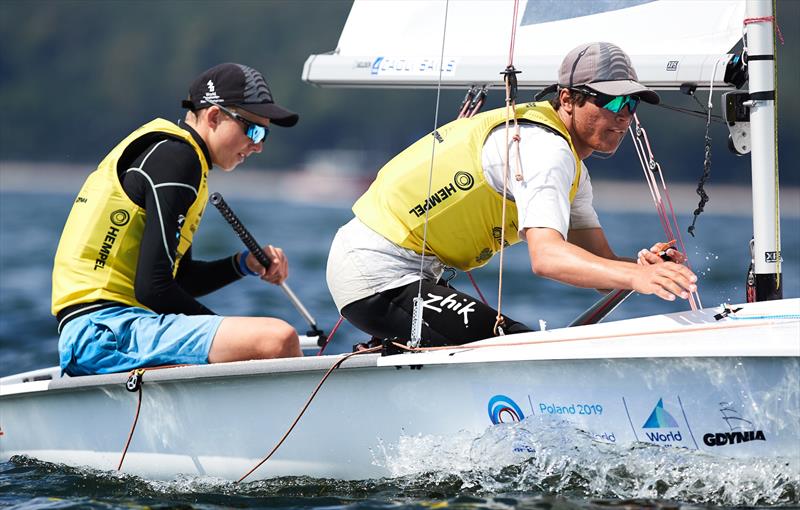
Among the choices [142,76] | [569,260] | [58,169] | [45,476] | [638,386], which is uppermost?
[142,76]

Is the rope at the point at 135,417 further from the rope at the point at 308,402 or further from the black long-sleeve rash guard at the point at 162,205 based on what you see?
the rope at the point at 308,402

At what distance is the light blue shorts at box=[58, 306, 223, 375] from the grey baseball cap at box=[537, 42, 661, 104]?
3.94 ft

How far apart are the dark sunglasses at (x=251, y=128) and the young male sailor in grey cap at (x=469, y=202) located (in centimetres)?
48

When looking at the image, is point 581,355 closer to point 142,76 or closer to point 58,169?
point 58,169

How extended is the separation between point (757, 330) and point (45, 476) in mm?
2093

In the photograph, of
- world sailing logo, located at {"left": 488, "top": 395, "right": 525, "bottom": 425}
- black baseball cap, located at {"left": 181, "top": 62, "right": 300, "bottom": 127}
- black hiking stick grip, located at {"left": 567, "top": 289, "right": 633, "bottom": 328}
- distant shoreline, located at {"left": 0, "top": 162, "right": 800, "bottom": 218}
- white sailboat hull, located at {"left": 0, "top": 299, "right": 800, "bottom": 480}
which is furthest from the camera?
distant shoreline, located at {"left": 0, "top": 162, "right": 800, "bottom": 218}

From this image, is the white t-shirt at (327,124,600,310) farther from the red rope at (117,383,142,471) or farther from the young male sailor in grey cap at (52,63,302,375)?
the red rope at (117,383,142,471)

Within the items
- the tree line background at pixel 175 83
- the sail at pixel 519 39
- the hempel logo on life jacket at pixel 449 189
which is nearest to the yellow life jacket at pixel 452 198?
the hempel logo on life jacket at pixel 449 189

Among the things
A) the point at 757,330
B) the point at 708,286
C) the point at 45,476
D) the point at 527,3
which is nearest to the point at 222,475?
the point at 45,476

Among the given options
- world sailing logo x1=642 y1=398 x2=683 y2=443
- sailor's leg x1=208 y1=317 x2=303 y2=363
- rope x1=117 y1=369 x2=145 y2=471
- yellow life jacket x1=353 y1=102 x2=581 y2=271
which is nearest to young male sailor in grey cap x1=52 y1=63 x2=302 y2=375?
sailor's leg x1=208 y1=317 x2=303 y2=363

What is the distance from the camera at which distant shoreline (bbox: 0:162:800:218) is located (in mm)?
28578

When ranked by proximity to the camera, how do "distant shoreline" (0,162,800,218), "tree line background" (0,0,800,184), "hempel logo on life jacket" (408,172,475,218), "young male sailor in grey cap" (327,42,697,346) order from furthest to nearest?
"tree line background" (0,0,800,184) < "distant shoreline" (0,162,800,218) < "hempel logo on life jacket" (408,172,475,218) < "young male sailor in grey cap" (327,42,697,346)

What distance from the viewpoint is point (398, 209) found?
10.4 feet

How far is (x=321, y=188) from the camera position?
33969 mm
